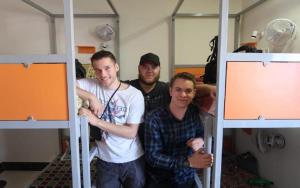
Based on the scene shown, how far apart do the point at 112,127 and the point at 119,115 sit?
0.38 feet

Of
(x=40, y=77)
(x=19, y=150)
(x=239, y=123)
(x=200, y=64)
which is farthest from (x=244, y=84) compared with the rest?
(x=19, y=150)

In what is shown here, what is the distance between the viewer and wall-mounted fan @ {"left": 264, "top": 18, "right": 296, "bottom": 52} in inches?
83.9

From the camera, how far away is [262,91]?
1260 millimetres

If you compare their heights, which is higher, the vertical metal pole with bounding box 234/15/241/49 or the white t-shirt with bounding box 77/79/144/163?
the vertical metal pole with bounding box 234/15/241/49

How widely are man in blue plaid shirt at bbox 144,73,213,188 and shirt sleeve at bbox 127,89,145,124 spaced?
6 centimetres

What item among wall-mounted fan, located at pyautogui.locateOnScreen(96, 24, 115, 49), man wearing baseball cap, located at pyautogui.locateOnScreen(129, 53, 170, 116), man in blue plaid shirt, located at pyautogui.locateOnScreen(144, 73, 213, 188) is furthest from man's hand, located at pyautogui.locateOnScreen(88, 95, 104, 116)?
wall-mounted fan, located at pyautogui.locateOnScreen(96, 24, 115, 49)

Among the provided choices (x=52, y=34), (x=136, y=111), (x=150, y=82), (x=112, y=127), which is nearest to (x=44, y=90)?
(x=112, y=127)

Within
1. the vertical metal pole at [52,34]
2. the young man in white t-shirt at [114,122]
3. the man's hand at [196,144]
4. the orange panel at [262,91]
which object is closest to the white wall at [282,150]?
the orange panel at [262,91]

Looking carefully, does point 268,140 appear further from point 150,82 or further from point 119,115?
point 119,115

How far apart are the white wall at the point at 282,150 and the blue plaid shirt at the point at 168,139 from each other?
1.22 m

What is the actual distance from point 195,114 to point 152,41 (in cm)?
199

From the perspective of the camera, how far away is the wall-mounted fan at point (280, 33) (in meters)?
2.13

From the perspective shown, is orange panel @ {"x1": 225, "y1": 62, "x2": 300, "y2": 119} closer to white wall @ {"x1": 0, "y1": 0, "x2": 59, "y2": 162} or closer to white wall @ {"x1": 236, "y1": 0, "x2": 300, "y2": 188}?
white wall @ {"x1": 236, "y1": 0, "x2": 300, "y2": 188}

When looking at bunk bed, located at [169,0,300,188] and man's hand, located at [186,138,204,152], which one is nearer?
bunk bed, located at [169,0,300,188]
